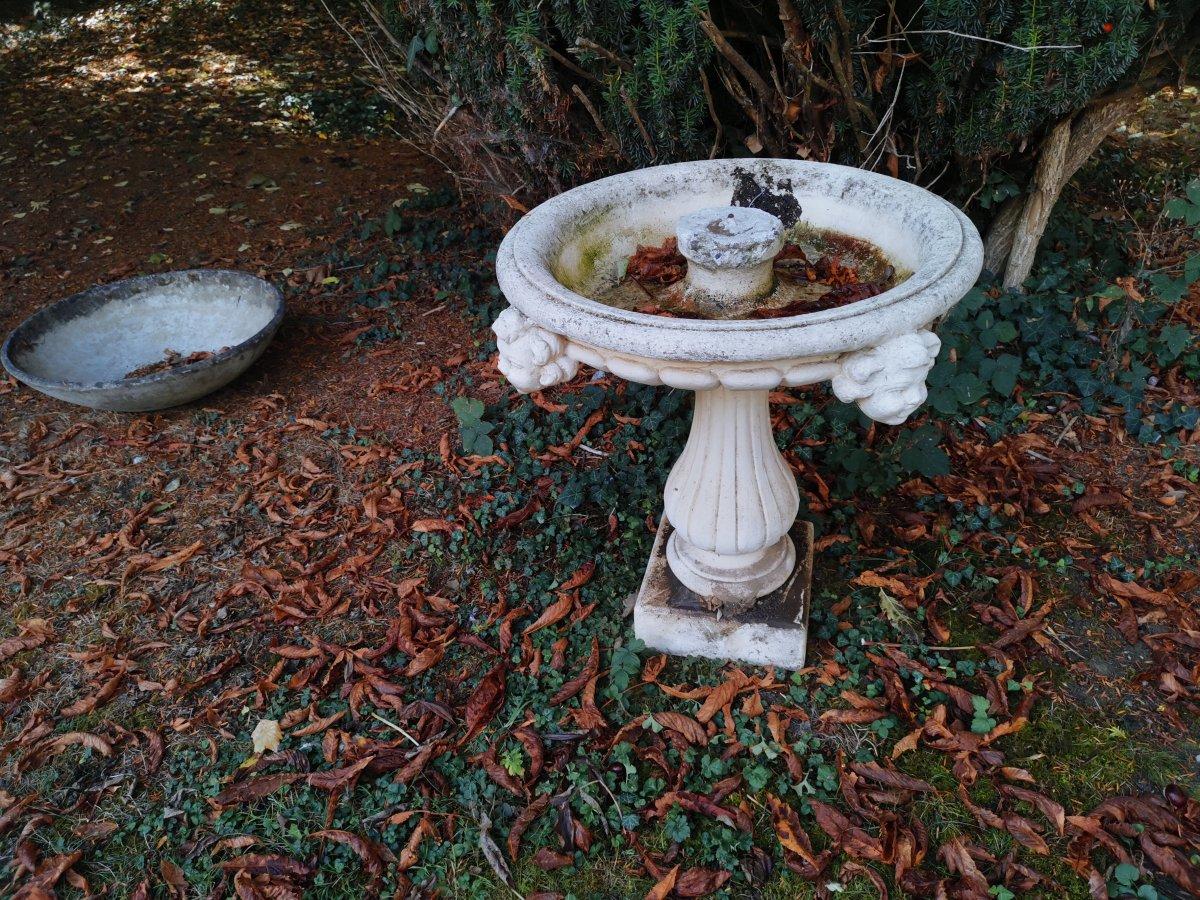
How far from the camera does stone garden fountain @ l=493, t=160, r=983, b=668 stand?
1.75 meters

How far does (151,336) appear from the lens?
4.13m

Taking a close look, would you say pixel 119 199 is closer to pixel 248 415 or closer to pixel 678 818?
pixel 248 415

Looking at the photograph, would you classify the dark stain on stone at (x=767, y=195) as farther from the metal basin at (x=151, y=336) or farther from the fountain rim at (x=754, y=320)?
the metal basin at (x=151, y=336)

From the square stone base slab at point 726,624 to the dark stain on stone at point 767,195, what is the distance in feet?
3.67

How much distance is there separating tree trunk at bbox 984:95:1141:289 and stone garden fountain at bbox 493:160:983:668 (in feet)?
5.01

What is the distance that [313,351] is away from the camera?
4.20m

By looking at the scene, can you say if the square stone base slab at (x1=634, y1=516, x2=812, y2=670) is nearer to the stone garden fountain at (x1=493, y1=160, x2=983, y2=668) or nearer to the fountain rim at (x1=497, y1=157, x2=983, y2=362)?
the stone garden fountain at (x1=493, y1=160, x2=983, y2=668)

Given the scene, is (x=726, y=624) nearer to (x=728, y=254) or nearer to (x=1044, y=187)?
(x=728, y=254)

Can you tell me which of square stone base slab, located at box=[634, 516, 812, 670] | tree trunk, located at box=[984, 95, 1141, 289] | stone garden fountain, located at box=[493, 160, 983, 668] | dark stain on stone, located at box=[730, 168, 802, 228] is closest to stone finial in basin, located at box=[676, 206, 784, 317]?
stone garden fountain, located at box=[493, 160, 983, 668]

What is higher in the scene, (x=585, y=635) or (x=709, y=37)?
(x=709, y=37)

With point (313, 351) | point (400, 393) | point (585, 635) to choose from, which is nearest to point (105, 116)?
point (313, 351)

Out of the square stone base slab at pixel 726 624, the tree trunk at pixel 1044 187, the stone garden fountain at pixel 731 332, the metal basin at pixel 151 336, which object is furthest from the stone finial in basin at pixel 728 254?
the metal basin at pixel 151 336

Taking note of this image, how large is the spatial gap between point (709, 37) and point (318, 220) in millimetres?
3248

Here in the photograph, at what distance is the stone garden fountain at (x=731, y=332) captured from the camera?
5.74 ft
